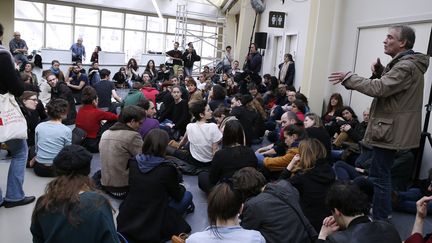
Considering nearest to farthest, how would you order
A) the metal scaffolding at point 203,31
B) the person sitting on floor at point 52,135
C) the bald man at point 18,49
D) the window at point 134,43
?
the person sitting on floor at point 52,135 < the bald man at point 18,49 < the metal scaffolding at point 203,31 < the window at point 134,43

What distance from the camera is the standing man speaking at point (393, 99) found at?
2.73 m

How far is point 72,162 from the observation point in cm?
195

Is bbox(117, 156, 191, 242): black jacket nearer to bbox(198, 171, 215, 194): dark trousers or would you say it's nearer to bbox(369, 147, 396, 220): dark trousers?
bbox(198, 171, 215, 194): dark trousers

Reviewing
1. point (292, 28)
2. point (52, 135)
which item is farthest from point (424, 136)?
point (292, 28)

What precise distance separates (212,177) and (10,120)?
171cm

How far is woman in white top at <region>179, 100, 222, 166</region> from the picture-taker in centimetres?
461

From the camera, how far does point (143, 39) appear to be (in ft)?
64.7

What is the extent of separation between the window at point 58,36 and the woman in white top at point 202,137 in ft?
48.6

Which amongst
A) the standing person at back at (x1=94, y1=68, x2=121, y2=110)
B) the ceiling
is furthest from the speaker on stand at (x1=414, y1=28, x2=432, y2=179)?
the ceiling

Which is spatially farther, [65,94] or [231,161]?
[65,94]

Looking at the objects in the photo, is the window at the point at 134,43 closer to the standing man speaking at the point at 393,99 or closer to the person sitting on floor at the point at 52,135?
the person sitting on floor at the point at 52,135

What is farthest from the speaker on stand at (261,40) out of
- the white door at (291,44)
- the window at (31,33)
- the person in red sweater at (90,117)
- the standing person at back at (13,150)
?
the window at (31,33)

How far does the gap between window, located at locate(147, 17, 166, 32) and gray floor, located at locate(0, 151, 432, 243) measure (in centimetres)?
1563

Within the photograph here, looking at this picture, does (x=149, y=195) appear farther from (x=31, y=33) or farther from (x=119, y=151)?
(x=31, y=33)
